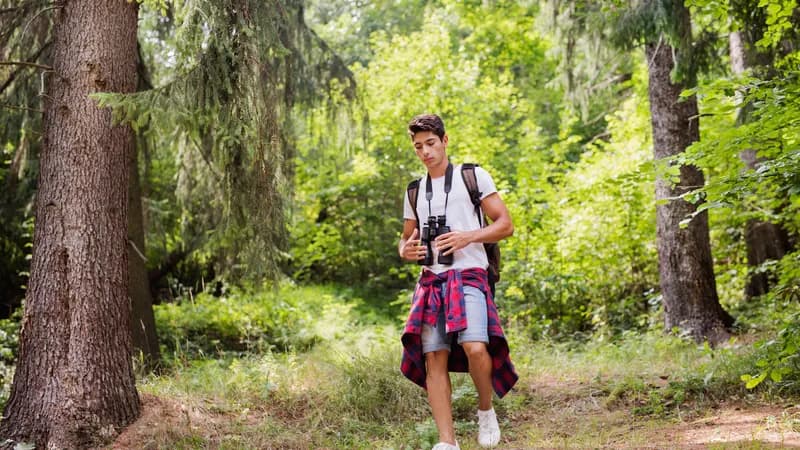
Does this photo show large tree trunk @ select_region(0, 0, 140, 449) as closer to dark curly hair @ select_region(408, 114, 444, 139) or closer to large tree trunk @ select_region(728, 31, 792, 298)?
dark curly hair @ select_region(408, 114, 444, 139)

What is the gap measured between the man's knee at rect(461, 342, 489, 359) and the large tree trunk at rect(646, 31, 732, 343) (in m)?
4.40

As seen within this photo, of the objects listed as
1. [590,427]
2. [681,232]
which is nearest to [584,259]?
[681,232]

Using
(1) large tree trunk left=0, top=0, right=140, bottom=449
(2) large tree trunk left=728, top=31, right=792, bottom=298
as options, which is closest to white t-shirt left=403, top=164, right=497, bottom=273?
(1) large tree trunk left=0, top=0, right=140, bottom=449

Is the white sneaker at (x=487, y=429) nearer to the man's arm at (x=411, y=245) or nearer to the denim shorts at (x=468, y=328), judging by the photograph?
the denim shorts at (x=468, y=328)

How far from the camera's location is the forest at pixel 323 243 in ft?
15.1

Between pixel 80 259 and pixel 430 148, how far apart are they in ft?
7.88

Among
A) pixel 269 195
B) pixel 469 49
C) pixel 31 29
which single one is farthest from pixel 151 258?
pixel 469 49

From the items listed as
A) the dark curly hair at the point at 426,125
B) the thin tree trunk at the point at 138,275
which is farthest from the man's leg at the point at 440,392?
the thin tree trunk at the point at 138,275

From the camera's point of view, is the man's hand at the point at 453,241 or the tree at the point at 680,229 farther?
the tree at the point at 680,229

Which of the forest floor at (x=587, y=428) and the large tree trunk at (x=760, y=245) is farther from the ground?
the large tree trunk at (x=760, y=245)

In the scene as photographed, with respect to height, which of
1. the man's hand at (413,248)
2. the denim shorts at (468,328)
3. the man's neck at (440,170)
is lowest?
the denim shorts at (468,328)

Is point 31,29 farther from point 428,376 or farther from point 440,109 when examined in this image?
point 440,109

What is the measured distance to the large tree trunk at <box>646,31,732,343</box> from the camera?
766cm

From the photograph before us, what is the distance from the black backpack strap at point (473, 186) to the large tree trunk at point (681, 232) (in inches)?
162
